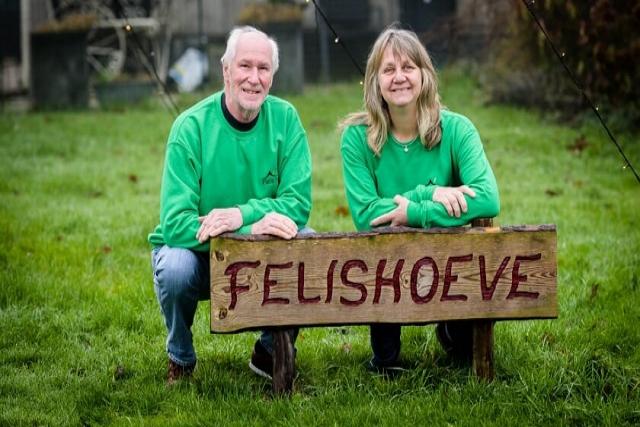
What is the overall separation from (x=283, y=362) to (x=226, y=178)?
2.74 ft

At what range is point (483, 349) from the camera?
13.4ft

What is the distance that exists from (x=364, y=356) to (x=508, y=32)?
27.5 ft

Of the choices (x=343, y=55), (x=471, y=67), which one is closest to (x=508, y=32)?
(x=471, y=67)

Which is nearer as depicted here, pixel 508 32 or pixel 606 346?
pixel 606 346

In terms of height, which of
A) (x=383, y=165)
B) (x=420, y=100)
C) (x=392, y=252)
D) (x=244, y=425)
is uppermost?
(x=420, y=100)

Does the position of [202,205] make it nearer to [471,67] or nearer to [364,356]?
[364,356]

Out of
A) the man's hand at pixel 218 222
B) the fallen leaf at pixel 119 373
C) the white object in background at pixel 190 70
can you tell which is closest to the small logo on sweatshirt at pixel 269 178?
the man's hand at pixel 218 222

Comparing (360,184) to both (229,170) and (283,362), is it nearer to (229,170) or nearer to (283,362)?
(229,170)

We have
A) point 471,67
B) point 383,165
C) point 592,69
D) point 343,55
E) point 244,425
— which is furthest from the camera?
point 343,55

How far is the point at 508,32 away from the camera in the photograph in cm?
1209

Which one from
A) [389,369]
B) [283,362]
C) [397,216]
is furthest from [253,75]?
[389,369]

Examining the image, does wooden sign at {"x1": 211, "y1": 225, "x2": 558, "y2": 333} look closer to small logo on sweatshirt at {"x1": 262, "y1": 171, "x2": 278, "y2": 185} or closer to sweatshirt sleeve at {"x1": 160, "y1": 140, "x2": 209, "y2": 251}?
sweatshirt sleeve at {"x1": 160, "y1": 140, "x2": 209, "y2": 251}

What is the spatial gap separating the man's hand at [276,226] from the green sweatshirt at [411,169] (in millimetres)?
424

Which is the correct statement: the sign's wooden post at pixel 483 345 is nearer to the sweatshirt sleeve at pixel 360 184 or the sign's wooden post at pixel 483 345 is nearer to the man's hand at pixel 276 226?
the sweatshirt sleeve at pixel 360 184
